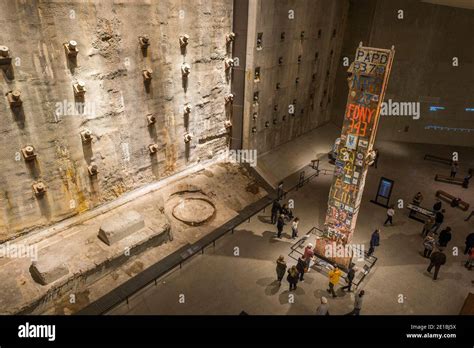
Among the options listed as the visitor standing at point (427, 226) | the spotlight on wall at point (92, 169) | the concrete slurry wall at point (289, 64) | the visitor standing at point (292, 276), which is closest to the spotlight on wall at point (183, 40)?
the concrete slurry wall at point (289, 64)

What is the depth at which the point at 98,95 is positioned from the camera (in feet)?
44.9

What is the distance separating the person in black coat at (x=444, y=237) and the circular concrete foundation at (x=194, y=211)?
9.71m

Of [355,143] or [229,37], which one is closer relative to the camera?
[355,143]

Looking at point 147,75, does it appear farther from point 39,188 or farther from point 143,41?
point 39,188

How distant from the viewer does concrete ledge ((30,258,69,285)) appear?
38.9 ft

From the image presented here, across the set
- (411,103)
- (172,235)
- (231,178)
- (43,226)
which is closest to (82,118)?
(43,226)

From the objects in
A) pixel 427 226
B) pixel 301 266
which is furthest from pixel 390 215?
pixel 301 266

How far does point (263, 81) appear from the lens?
19.3 meters

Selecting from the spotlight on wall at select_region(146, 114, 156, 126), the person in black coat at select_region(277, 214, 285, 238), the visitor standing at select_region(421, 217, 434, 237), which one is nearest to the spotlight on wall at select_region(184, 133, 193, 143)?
the spotlight on wall at select_region(146, 114, 156, 126)

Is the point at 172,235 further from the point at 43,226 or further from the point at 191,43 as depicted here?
the point at 191,43

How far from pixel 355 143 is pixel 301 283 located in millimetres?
5478

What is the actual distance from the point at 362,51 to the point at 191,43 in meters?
7.75

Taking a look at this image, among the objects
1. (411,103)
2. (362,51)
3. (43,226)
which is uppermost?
(362,51)

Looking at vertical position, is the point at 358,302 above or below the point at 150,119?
below
